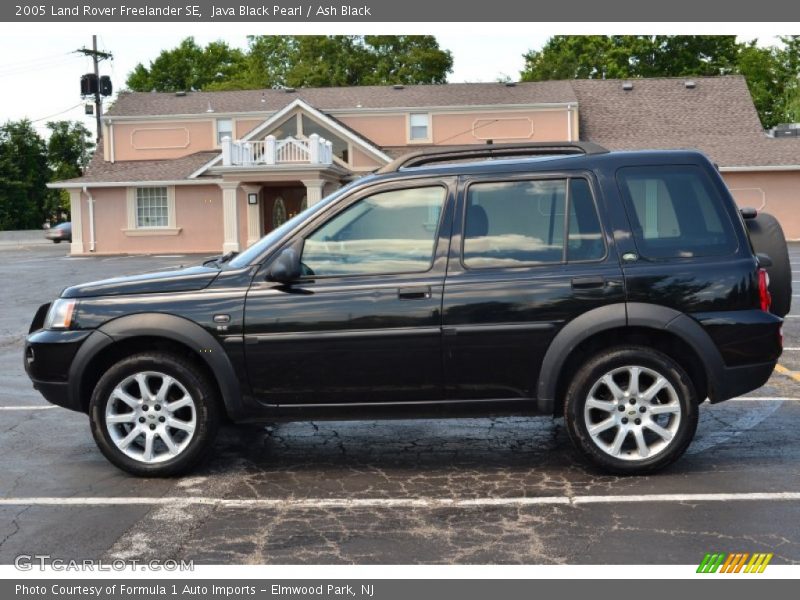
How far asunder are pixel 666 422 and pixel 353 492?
2.17 metres

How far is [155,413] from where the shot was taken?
6.21m

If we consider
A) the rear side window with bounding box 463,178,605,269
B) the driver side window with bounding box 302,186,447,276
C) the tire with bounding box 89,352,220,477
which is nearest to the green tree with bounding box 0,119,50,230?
the tire with bounding box 89,352,220,477

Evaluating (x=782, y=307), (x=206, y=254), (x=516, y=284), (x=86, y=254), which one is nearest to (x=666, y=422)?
(x=782, y=307)

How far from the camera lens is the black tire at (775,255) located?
21.3 ft

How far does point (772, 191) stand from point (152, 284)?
36971 mm

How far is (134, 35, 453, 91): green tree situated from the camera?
66.9m

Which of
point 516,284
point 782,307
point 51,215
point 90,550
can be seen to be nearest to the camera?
point 90,550

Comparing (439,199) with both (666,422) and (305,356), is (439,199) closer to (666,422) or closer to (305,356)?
(305,356)

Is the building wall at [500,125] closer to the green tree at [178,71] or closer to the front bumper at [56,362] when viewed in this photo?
the front bumper at [56,362]

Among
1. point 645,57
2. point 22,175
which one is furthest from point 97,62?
point 645,57

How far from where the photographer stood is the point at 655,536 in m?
4.97

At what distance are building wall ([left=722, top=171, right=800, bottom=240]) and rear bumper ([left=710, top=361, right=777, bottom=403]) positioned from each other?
1373 inches

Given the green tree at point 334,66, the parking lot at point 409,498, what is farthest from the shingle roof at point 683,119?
the parking lot at point 409,498

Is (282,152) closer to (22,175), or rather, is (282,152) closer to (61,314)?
(61,314)
